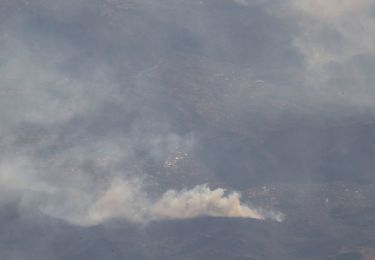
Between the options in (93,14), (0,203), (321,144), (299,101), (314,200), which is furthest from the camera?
(93,14)

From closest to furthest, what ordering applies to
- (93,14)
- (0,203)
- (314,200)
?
(0,203) < (314,200) < (93,14)

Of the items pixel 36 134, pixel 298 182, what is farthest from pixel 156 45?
pixel 298 182

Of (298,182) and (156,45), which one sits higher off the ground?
(156,45)

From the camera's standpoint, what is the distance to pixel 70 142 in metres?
57.7

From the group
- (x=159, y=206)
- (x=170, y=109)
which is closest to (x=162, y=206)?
(x=159, y=206)

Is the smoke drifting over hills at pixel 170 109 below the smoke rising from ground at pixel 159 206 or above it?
above

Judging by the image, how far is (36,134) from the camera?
57812 millimetres

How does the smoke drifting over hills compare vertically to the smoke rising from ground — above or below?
above

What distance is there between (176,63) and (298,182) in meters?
21.2

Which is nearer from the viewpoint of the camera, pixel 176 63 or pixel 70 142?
pixel 70 142

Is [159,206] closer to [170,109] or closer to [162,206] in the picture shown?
[162,206]

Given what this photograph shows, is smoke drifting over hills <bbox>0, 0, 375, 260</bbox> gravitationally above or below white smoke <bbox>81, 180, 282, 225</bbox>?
above

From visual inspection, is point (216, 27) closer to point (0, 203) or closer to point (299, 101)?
point (299, 101)

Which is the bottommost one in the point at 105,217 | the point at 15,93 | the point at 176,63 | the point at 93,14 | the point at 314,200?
the point at 105,217
